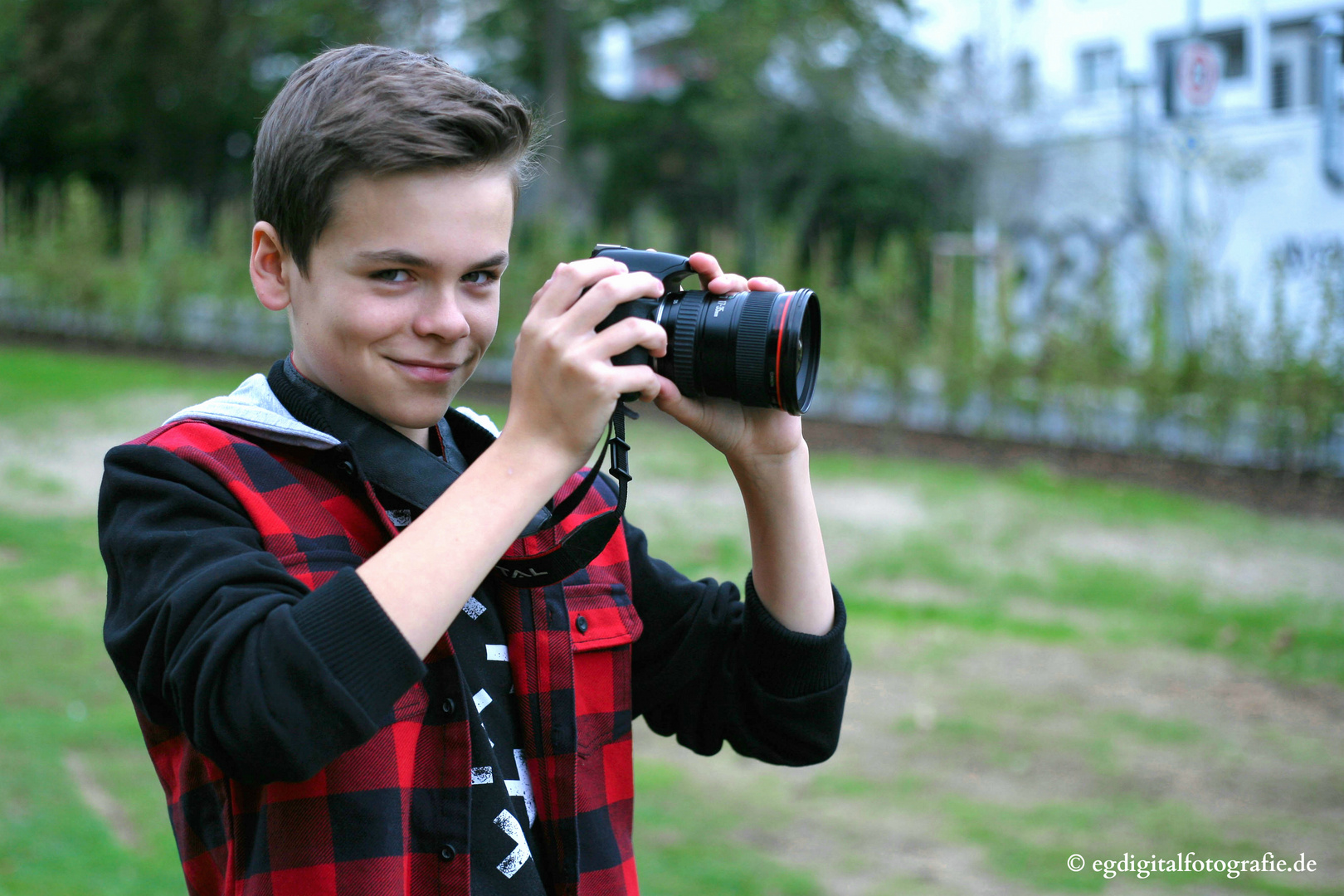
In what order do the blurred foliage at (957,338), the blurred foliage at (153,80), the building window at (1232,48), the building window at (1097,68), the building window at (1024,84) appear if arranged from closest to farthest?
1. the blurred foliage at (957,338)
2. the building window at (1024,84)
3. the blurred foliage at (153,80)
4. the building window at (1232,48)
5. the building window at (1097,68)

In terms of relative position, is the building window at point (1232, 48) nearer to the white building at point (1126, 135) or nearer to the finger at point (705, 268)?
the white building at point (1126, 135)

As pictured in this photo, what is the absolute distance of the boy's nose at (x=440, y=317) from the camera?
1.31 m

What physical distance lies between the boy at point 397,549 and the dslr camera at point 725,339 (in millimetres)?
44

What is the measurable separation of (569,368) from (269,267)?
46 cm

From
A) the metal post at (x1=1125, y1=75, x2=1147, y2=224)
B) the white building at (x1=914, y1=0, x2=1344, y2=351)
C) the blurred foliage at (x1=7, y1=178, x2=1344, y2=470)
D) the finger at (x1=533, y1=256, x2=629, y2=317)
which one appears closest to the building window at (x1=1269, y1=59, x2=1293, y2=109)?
the white building at (x1=914, y1=0, x2=1344, y2=351)

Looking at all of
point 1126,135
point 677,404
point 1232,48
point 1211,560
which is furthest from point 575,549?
point 1232,48

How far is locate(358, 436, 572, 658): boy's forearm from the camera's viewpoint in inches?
43.7

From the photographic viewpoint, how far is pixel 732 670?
1.66 m

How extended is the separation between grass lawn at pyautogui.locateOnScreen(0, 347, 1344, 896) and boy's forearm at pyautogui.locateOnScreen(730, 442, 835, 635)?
172 cm

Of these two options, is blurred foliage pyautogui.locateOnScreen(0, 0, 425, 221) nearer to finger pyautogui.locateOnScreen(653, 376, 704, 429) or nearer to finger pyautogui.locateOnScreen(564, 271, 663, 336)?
finger pyautogui.locateOnScreen(653, 376, 704, 429)

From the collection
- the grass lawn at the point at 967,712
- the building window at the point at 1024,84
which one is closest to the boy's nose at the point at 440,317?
the grass lawn at the point at 967,712

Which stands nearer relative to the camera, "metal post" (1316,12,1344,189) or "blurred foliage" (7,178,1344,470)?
"blurred foliage" (7,178,1344,470)

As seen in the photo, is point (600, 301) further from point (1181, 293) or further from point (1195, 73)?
point (1195, 73)

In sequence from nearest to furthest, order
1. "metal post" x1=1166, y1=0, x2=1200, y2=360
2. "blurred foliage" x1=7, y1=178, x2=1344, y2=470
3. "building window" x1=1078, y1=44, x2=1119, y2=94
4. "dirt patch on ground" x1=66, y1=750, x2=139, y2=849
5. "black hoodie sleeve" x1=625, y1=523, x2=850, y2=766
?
"black hoodie sleeve" x1=625, y1=523, x2=850, y2=766 < "dirt patch on ground" x1=66, y1=750, x2=139, y2=849 < "blurred foliage" x1=7, y1=178, x2=1344, y2=470 < "metal post" x1=1166, y1=0, x2=1200, y2=360 < "building window" x1=1078, y1=44, x2=1119, y2=94
